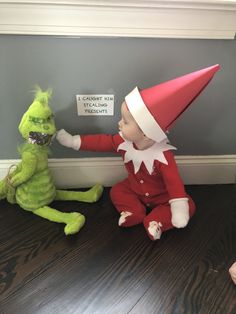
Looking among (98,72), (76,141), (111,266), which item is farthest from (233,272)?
(98,72)

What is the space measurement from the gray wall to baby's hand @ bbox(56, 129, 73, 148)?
73 millimetres

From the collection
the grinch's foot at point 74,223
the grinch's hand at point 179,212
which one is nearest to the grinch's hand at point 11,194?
the grinch's foot at point 74,223

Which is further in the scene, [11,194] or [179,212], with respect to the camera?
[11,194]

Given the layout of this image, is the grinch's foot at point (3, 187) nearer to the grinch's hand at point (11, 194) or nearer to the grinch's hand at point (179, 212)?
the grinch's hand at point (11, 194)

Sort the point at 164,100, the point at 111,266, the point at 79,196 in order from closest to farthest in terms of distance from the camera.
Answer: the point at 164,100 < the point at 111,266 < the point at 79,196

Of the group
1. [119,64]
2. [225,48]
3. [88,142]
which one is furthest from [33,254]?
[225,48]

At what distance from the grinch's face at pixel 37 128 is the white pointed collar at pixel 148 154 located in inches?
10.9

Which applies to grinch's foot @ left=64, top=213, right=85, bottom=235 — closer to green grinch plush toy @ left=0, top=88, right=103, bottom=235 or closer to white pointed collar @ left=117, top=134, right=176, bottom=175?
green grinch plush toy @ left=0, top=88, right=103, bottom=235

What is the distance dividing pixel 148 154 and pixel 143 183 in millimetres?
147

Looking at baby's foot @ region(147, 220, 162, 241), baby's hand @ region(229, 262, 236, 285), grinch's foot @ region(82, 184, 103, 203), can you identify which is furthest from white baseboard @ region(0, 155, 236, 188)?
baby's hand @ region(229, 262, 236, 285)

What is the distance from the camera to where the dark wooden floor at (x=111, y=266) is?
1.00 metres

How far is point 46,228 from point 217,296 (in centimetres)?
64

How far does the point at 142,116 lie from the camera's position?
1.01m

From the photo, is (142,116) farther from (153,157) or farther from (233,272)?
(233,272)
